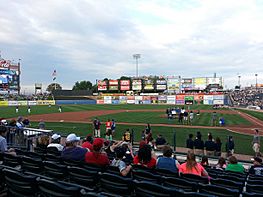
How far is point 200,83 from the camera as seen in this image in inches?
3501

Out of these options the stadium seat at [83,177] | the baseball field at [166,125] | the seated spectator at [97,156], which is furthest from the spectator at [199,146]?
the stadium seat at [83,177]

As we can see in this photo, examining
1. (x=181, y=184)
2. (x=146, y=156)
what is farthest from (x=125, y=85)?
(x=181, y=184)

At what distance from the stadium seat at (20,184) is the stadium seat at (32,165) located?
106 cm

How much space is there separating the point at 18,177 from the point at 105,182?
146 cm

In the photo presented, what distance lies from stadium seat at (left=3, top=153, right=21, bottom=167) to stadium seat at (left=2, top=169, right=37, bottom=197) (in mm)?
1425

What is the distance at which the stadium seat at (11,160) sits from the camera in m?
5.82

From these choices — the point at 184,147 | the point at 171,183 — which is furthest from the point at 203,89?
the point at 171,183

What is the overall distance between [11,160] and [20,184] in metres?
2.05

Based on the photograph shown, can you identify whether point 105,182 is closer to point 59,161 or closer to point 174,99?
point 59,161

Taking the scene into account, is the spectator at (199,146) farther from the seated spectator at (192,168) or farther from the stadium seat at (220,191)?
the stadium seat at (220,191)

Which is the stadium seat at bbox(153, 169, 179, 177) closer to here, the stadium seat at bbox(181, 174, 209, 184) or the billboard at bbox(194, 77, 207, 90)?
the stadium seat at bbox(181, 174, 209, 184)

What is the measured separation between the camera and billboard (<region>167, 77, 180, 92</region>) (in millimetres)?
90544

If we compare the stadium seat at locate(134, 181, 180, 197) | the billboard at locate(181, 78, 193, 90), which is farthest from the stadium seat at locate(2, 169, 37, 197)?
the billboard at locate(181, 78, 193, 90)

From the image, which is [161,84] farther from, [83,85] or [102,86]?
[83,85]
